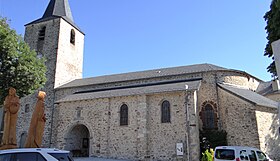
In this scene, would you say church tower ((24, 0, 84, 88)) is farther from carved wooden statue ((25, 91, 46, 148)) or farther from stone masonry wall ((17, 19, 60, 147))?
carved wooden statue ((25, 91, 46, 148))

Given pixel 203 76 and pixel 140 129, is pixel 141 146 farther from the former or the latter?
pixel 203 76

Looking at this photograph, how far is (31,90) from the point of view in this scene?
1700 cm

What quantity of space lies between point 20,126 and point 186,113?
57.4ft

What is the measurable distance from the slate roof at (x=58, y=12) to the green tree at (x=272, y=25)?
23.3 meters

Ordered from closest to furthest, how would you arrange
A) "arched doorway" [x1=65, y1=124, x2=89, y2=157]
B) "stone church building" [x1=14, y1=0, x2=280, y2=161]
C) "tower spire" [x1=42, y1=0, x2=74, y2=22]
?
"stone church building" [x1=14, y1=0, x2=280, y2=161]
"arched doorway" [x1=65, y1=124, x2=89, y2=157]
"tower spire" [x1=42, y1=0, x2=74, y2=22]

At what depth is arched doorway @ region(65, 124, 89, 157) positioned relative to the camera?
21500 mm

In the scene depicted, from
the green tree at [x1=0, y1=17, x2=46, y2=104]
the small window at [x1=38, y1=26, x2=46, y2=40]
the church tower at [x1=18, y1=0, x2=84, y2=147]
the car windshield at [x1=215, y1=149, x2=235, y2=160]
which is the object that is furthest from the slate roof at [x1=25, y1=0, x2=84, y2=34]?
the car windshield at [x1=215, y1=149, x2=235, y2=160]

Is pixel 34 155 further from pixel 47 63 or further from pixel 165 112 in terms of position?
pixel 47 63

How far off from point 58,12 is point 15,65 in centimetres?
1462

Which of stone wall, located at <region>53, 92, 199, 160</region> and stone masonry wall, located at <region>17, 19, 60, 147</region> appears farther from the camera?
stone masonry wall, located at <region>17, 19, 60, 147</region>

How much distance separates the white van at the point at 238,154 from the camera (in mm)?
9828

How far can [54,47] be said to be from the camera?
26.6 meters

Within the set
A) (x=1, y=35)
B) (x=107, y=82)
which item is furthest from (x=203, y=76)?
(x=1, y=35)

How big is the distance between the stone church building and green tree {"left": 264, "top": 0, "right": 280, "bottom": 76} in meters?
7.20
